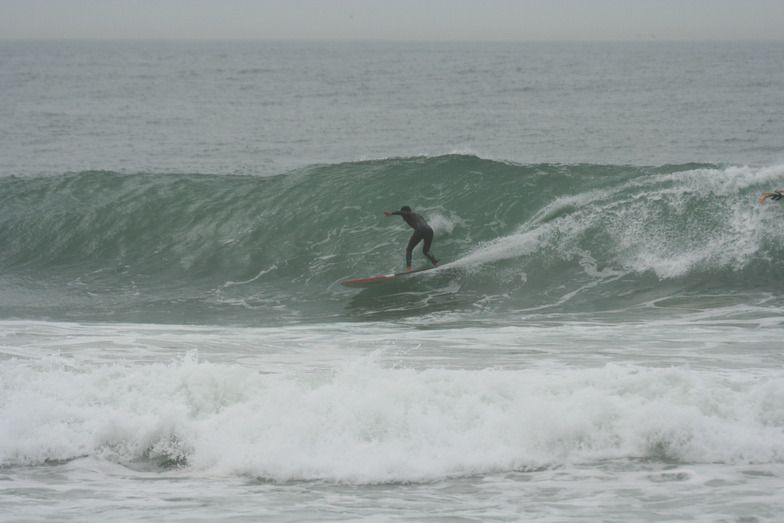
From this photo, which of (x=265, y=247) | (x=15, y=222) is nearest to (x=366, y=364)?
(x=265, y=247)

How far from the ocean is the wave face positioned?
0.08m

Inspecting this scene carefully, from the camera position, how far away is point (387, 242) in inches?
677

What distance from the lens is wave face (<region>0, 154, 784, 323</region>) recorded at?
565 inches

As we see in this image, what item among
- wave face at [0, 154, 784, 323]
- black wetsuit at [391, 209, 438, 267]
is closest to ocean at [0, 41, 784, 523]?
wave face at [0, 154, 784, 323]

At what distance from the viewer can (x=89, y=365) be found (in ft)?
32.0

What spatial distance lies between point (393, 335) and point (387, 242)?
5.48 meters

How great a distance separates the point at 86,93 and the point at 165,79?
51.2ft

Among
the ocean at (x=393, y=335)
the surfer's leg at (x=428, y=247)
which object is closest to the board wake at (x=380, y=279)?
the ocean at (x=393, y=335)

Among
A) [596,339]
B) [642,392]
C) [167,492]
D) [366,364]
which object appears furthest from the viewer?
[596,339]

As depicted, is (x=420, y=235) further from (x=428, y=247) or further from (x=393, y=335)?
(x=393, y=335)

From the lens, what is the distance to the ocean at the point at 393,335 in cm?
708

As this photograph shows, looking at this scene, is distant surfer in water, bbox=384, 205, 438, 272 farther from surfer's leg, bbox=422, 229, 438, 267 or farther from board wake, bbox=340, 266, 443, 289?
board wake, bbox=340, 266, 443, 289

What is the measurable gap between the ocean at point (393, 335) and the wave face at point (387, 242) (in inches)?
3.1

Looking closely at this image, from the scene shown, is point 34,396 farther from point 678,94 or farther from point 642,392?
point 678,94
